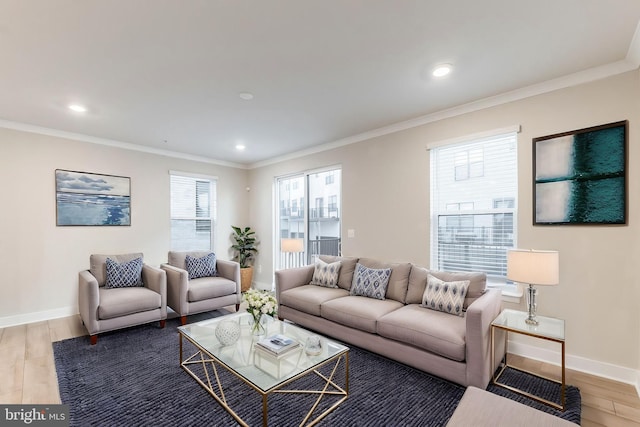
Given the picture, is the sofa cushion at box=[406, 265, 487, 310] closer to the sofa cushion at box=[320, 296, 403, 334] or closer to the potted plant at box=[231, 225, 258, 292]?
the sofa cushion at box=[320, 296, 403, 334]

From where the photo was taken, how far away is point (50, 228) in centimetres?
418

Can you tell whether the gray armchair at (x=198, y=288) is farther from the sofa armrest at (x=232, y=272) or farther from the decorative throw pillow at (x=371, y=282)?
the decorative throw pillow at (x=371, y=282)

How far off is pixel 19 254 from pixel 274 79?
413 centimetres

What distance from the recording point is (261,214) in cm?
616

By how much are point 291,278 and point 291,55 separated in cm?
272

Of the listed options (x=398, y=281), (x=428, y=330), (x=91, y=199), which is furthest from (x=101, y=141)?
(x=428, y=330)

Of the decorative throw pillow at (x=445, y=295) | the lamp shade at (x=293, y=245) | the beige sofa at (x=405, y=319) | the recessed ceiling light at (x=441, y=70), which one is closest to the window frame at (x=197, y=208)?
the lamp shade at (x=293, y=245)

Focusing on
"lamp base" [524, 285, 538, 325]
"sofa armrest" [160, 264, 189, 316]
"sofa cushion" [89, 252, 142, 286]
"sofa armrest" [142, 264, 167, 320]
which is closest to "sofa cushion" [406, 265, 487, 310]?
"lamp base" [524, 285, 538, 325]

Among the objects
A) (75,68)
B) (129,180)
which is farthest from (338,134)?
(129,180)

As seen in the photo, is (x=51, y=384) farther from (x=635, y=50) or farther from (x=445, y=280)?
(x=635, y=50)

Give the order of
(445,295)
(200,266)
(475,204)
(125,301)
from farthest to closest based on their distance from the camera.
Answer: (200,266) → (125,301) → (475,204) → (445,295)

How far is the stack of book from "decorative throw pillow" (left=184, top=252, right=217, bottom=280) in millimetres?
2498

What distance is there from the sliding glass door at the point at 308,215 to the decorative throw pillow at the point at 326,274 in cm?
55

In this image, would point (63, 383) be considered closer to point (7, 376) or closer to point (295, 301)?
point (7, 376)
